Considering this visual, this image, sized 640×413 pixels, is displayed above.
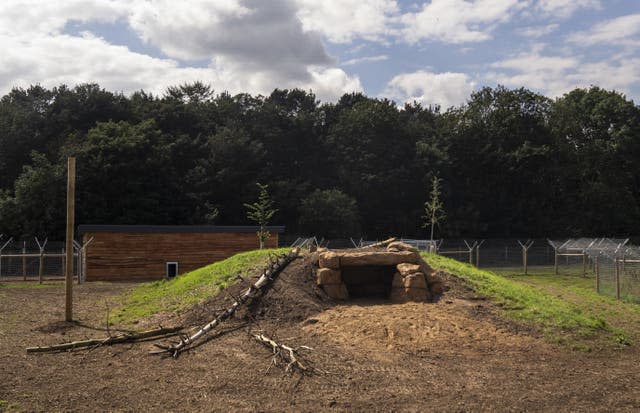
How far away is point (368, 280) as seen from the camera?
56.4 feet

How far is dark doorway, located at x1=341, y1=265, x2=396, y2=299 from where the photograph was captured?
669 inches

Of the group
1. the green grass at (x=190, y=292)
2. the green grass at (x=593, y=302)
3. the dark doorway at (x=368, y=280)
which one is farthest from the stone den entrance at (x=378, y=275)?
the green grass at (x=593, y=302)

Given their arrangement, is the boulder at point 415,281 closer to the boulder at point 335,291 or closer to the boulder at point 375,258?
the boulder at point 375,258

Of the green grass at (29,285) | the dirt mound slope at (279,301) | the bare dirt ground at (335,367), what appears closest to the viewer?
the bare dirt ground at (335,367)

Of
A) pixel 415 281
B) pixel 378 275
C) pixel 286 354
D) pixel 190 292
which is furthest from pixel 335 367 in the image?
pixel 190 292

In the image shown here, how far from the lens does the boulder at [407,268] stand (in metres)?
15.8

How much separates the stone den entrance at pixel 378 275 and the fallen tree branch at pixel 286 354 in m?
3.82

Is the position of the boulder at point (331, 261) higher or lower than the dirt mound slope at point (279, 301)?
higher

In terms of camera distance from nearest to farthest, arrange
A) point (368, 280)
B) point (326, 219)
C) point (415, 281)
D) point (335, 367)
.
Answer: point (335, 367) → point (415, 281) → point (368, 280) → point (326, 219)

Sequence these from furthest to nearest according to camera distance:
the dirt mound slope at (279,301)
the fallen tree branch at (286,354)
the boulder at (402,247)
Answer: the boulder at (402,247) → the dirt mound slope at (279,301) → the fallen tree branch at (286,354)

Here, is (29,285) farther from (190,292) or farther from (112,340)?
(112,340)

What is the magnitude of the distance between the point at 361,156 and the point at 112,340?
4494 centimetres

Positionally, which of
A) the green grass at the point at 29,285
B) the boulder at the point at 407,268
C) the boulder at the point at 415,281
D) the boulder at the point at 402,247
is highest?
the boulder at the point at 402,247

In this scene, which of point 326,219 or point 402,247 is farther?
point 326,219
